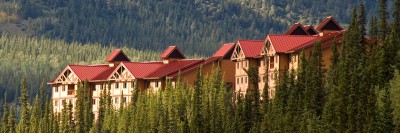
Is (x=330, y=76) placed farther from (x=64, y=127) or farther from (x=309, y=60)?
(x=64, y=127)

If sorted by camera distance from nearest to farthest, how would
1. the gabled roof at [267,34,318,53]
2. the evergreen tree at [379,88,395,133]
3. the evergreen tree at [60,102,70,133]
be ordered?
1. the evergreen tree at [379,88,395,133]
2. the gabled roof at [267,34,318,53]
3. the evergreen tree at [60,102,70,133]

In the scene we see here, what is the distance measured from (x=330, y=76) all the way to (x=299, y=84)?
167 inches

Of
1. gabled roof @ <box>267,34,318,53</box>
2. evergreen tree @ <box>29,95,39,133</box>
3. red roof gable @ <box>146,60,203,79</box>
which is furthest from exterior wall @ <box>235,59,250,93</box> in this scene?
evergreen tree @ <box>29,95,39,133</box>

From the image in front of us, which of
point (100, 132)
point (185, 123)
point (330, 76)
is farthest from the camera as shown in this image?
point (100, 132)

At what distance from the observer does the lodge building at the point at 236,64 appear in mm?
158000

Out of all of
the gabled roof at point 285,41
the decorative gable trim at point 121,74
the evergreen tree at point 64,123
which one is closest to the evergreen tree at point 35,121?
the evergreen tree at point 64,123

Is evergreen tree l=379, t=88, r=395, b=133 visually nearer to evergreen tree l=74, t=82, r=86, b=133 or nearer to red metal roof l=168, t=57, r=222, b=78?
red metal roof l=168, t=57, r=222, b=78

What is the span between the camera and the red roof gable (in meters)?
186

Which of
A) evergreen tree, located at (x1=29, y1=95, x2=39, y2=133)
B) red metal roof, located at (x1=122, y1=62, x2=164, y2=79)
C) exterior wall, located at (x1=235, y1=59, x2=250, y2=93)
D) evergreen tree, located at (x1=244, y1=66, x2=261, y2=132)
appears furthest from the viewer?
evergreen tree, located at (x1=29, y1=95, x2=39, y2=133)

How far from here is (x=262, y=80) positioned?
16538 centimetres

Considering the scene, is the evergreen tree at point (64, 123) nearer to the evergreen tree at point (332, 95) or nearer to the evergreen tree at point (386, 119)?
the evergreen tree at point (332, 95)

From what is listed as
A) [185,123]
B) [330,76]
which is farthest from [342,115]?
[185,123]

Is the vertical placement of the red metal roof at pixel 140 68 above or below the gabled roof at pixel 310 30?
below

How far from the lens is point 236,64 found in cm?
17475
